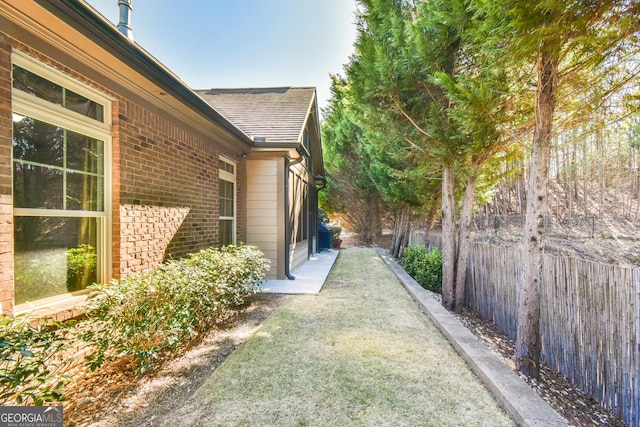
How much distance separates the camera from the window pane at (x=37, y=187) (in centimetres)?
232

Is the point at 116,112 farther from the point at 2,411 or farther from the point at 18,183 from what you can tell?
the point at 2,411

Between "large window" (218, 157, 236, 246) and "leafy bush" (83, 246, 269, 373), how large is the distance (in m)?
2.47

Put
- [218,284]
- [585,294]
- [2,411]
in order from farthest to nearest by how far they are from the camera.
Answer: [218,284] → [585,294] → [2,411]

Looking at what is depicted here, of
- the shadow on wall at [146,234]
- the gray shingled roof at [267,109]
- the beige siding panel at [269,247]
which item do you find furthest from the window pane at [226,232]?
the gray shingled roof at [267,109]

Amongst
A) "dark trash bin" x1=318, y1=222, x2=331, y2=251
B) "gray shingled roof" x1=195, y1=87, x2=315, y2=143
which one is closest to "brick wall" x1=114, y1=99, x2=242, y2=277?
"gray shingled roof" x1=195, y1=87, x2=315, y2=143

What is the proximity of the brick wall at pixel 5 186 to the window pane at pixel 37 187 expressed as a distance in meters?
0.20

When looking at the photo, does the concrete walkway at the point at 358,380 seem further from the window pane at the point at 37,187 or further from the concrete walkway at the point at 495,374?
the window pane at the point at 37,187

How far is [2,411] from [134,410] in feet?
2.49

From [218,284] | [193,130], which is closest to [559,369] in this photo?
[218,284]

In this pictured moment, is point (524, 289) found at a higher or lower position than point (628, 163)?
lower

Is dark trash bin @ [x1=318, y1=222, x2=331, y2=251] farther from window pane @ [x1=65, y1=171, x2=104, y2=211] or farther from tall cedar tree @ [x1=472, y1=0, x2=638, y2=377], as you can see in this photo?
window pane @ [x1=65, y1=171, x2=104, y2=211]

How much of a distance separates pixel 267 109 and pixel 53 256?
6.73 metres

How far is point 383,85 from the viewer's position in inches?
206

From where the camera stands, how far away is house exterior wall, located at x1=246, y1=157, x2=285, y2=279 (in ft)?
22.4
